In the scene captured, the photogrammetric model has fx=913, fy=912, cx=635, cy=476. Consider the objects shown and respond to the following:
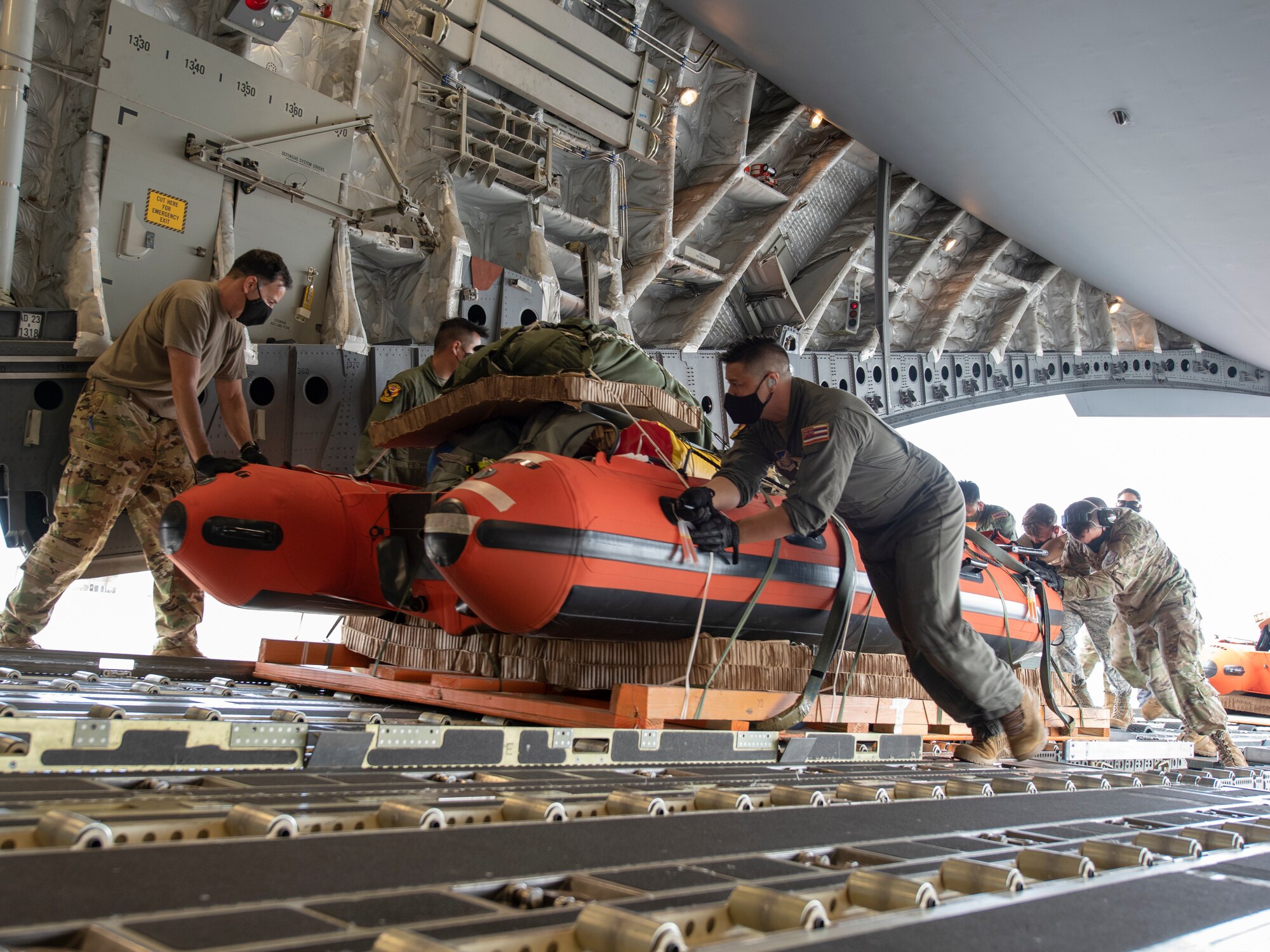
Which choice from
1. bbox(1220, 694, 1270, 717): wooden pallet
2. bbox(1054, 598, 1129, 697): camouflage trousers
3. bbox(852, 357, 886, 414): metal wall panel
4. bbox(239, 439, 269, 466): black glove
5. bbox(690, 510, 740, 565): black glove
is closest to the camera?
bbox(690, 510, 740, 565): black glove

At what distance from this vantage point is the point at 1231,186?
8.41 m

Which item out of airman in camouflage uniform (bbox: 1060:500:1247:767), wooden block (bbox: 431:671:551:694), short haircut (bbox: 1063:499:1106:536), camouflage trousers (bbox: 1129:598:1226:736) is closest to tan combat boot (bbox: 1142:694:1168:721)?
camouflage trousers (bbox: 1129:598:1226:736)

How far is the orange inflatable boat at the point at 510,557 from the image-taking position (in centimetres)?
300

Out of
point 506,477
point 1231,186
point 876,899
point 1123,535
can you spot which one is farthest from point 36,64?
point 1231,186

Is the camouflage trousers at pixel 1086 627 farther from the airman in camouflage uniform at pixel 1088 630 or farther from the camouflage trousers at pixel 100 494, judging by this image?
the camouflage trousers at pixel 100 494

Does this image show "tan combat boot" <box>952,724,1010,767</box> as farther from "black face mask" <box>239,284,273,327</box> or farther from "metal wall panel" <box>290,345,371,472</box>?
"metal wall panel" <box>290,345,371,472</box>

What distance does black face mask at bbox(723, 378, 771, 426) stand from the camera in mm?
3605

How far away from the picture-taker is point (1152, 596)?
19.4 ft

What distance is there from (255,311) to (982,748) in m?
3.88

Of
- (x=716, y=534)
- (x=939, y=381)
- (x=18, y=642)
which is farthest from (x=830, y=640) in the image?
(x=939, y=381)

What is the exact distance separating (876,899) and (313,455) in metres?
5.58

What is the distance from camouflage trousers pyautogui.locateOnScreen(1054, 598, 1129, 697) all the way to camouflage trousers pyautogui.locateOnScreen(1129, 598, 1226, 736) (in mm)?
757

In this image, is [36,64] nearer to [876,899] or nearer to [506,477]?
[506,477]

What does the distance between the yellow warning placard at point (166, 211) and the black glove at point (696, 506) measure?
160 inches
